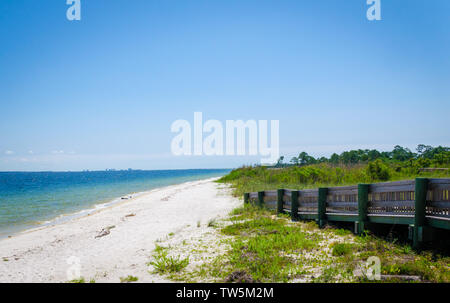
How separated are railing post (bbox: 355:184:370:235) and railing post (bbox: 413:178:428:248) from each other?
1.72 m

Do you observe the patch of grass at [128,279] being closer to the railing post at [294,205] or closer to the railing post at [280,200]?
the railing post at [294,205]

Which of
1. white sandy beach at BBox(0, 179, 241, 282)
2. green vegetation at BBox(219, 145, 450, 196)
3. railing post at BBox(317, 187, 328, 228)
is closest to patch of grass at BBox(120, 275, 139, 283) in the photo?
white sandy beach at BBox(0, 179, 241, 282)

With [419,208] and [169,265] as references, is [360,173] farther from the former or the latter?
[169,265]

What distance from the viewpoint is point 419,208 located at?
245 inches

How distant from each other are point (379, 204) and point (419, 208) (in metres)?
1.52

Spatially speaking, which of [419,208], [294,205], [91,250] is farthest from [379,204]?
[91,250]

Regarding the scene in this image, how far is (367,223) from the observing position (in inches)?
312

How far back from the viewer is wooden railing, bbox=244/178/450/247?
6.13 m

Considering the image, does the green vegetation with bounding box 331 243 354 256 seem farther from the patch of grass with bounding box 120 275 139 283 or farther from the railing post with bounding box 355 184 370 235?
the patch of grass with bounding box 120 275 139 283

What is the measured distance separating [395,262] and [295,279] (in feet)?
6.45

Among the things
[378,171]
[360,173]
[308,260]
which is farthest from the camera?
[360,173]
